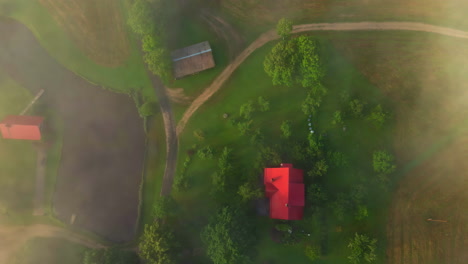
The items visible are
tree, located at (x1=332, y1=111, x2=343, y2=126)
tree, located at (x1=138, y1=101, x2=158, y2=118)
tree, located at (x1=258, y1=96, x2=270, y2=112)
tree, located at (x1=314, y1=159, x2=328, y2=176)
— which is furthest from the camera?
tree, located at (x1=138, y1=101, x2=158, y2=118)

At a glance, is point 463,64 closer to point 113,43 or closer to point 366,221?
point 366,221

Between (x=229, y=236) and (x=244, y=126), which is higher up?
(x=244, y=126)

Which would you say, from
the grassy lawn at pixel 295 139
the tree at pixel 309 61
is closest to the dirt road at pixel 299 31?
the grassy lawn at pixel 295 139

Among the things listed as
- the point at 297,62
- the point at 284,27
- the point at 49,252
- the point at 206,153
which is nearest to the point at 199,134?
the point at 206,153

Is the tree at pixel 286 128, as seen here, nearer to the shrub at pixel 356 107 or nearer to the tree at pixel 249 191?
the tree at pixel 249 191

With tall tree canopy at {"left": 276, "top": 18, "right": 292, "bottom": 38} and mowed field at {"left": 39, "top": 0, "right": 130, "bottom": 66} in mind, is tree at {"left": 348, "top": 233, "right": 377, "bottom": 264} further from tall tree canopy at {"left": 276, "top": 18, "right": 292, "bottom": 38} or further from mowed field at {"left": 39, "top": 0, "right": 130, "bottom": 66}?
mowed field at {"left": 39, "top": 0, "right": 130, "bottom": 66}

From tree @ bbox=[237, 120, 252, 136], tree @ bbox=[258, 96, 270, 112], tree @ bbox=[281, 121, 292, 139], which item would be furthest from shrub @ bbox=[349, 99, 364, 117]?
tree @ bbox=[237, 120, 252, 136]

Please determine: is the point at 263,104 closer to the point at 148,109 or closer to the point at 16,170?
the point at 148,109
